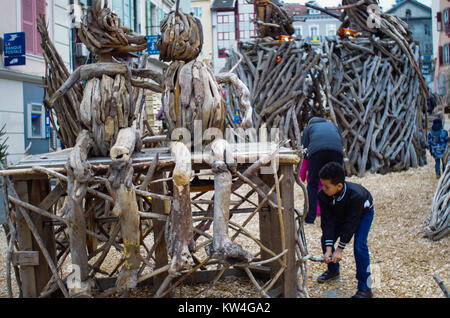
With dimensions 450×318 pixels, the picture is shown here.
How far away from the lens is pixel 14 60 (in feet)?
22.9

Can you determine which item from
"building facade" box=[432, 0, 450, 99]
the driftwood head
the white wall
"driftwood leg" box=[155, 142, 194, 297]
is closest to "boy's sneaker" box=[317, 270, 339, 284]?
"driftwood leg" box=[155, 142, 194, 297]

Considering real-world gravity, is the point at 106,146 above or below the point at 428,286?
above

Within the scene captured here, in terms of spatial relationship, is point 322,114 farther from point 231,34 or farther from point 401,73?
point 231,34

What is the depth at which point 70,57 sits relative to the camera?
909 centimetres

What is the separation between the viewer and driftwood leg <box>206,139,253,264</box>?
2359 mm

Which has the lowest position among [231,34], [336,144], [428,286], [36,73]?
[428,286]

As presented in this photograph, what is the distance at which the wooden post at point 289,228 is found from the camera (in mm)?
2809

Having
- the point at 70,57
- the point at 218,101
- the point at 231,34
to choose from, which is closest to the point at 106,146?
the point at 218,101

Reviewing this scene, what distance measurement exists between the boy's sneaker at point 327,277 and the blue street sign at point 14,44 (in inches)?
218

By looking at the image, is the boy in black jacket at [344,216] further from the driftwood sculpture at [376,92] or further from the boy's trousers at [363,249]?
the driftwood sculpture at [376,92]

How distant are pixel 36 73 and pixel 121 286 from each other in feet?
20.9

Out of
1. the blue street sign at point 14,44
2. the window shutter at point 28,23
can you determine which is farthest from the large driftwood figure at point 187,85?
the window shutter at point 28,23

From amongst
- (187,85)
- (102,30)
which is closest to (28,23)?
(102,30)
